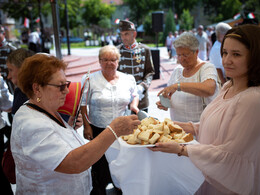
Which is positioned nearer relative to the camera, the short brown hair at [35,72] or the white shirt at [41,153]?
the white shirt at [41,153]

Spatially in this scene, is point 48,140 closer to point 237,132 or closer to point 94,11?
point 237,132

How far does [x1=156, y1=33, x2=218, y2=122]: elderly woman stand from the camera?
2.40 metres

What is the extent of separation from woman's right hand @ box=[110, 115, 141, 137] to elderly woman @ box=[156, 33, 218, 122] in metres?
0.90

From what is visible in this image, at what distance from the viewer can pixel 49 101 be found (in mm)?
1626

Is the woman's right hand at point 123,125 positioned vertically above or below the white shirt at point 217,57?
below

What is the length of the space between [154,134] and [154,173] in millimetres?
293

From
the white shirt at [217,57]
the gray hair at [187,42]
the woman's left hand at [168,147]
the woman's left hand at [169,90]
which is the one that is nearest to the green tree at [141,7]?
the white shirt at [217,57]

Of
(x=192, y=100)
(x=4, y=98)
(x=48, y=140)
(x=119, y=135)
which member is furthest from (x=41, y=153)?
(x=4, y=98)

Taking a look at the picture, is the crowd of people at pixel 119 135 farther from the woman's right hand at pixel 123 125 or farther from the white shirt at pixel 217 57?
the white shirt at pixel 217 57

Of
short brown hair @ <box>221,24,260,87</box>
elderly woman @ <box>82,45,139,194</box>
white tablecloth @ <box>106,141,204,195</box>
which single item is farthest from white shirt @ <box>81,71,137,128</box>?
short brown hair @ <box>221,24,260,87</box>

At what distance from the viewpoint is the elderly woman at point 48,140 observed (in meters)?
1.42

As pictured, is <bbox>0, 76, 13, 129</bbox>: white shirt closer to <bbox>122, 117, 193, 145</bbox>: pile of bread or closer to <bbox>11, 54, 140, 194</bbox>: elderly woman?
<bbox>11, 54, 140, 194</bbox>: elderly woman

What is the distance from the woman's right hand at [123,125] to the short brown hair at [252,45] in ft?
2.72

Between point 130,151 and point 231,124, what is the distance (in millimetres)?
695
